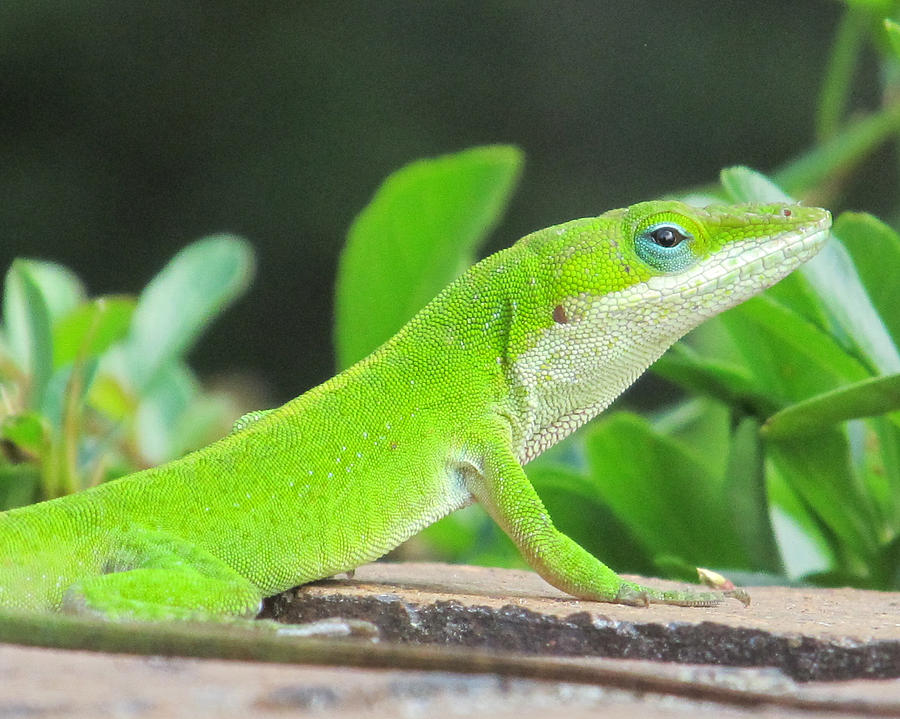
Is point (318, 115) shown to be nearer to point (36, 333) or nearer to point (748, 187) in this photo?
point (36, 333)

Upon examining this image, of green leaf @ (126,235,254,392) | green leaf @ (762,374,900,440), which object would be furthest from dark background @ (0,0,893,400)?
green leaf @ (762,374,900,440)

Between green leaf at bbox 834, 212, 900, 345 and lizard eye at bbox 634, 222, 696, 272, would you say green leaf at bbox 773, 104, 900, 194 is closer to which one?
green leaf at bbox 834, 212, 900, 345

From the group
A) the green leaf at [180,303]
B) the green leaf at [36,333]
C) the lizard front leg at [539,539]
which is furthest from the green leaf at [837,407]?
the green leaf at [36,333]

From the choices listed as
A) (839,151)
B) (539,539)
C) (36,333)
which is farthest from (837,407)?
(36,333)

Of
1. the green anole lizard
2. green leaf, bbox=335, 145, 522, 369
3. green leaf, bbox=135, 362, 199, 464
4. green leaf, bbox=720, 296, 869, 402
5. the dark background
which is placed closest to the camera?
the green anole lizard

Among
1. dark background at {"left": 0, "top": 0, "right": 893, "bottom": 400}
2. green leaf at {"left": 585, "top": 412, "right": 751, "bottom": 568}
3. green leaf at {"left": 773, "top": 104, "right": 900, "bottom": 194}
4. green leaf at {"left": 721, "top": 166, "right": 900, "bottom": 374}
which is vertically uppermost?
dark background at {"left": 0, "top": 0, "right": 893, "bottom": 400}

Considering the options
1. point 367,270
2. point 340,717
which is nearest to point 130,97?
point 367,270
